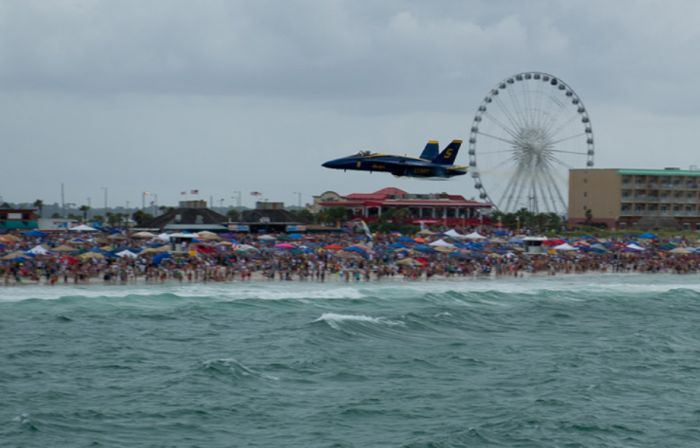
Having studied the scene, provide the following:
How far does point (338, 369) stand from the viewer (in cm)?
3512

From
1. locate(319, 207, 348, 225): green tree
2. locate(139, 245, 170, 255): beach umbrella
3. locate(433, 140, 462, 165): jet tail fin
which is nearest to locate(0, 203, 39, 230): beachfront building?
locate(319, 207, 348, 225): green tree

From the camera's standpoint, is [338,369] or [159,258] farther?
[159,258]

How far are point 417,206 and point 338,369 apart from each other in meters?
85.6

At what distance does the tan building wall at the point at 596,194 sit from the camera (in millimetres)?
122625

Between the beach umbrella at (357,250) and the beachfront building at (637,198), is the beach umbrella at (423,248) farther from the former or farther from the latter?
the beachfront building at (637,198)

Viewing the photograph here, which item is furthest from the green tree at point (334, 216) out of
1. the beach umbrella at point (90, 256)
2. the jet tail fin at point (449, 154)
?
the beach umbrella at point (90, 256)

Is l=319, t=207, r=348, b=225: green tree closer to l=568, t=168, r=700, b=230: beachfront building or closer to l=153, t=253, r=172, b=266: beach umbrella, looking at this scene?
l=568, t=168, r=700, b=230: beachfront building

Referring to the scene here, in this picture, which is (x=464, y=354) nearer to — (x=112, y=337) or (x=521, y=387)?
(x=521, y=387)

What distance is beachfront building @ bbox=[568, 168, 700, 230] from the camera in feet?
403

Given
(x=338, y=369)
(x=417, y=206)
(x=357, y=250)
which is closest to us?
(x=338, y=369)

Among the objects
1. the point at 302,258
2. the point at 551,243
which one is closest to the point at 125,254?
the point at 302,258

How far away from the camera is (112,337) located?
1604 inches

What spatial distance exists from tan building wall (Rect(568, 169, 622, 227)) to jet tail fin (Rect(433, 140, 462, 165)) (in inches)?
2562

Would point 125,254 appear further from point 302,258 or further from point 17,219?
point 17,219
